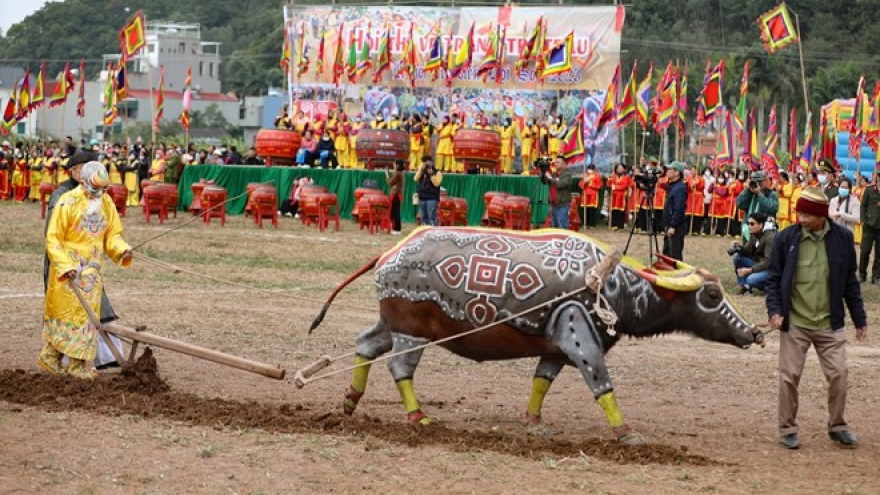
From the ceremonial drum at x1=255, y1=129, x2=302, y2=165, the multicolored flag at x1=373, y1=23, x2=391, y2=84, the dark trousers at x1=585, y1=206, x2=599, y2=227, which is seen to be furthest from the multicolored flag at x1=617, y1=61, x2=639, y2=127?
the ceremonial drum at x1=255, y1=129, x2=302, y2=165

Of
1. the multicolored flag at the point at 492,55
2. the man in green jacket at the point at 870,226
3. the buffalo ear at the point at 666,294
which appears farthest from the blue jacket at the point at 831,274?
the multicolored flag at the point at 492,55

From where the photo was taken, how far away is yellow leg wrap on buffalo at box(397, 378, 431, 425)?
387 inches

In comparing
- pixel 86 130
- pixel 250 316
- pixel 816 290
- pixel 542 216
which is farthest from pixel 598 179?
pixel 86 130

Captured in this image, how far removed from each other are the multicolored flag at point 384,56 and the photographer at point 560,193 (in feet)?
43.4

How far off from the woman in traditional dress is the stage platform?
805 inches

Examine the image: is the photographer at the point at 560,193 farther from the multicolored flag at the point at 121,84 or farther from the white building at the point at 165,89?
the white building at the point at 165,89

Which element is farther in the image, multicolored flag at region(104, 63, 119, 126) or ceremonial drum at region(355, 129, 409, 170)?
multicolored flag at region(104, 63, 119, 126)

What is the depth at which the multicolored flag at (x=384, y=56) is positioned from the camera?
4034cm

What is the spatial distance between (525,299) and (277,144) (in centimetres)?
2487

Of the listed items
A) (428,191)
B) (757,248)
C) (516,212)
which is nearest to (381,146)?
(428,191)

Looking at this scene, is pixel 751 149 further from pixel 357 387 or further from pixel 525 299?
pixel 525 299

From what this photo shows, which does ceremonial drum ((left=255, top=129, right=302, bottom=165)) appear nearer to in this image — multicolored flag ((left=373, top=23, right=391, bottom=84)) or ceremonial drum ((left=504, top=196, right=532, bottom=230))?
multicolored flag ((left=373, top=23, right=391, bottom=84))

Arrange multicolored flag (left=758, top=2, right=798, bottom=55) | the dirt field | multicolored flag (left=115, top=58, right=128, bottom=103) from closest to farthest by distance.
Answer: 1. the dirt field
2. multicolored flag (left=758, top=2, right=798, bottom=55)
3. multicolored flag (left=115, top=58, right=128, bottom=103)

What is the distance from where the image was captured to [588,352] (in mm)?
9492
